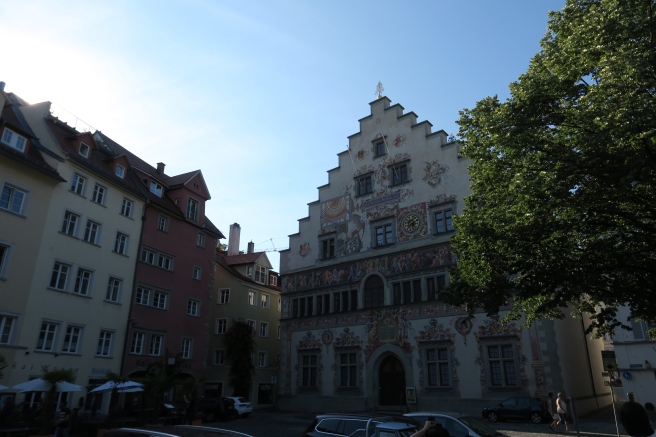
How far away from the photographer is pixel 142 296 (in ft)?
102

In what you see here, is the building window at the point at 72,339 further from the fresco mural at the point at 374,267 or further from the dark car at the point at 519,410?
the dark car at the point at 519,410

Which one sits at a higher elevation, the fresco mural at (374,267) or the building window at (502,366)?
the fresco mural at (374,267)

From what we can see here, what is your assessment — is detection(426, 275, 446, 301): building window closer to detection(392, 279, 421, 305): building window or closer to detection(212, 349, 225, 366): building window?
detection(392, 279, 421, 305): building window

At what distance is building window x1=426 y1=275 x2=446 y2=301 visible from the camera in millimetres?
29406

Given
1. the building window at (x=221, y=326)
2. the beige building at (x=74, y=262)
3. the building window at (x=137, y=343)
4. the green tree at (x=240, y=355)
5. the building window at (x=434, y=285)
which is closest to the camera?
the beige building at (x=74, y=262)

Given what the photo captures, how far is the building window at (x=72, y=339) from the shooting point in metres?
25.4

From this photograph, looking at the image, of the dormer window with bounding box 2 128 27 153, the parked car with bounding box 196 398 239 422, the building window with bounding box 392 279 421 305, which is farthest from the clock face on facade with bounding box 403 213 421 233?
the dormer window with bounding box 2 128 27 153

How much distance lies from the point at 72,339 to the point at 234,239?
88.5 ft

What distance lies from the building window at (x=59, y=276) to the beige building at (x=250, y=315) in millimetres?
16517

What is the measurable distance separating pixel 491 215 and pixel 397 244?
16948 millimetres

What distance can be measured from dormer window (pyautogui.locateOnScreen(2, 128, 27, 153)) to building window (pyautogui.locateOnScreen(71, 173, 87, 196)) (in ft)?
10.6

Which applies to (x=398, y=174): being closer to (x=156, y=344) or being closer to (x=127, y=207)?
(x=127, y=207)

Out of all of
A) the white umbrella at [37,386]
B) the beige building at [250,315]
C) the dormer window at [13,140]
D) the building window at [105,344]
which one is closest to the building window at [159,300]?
the building window at [105,344]

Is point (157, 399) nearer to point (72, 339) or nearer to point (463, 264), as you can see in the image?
point (72, 339)
